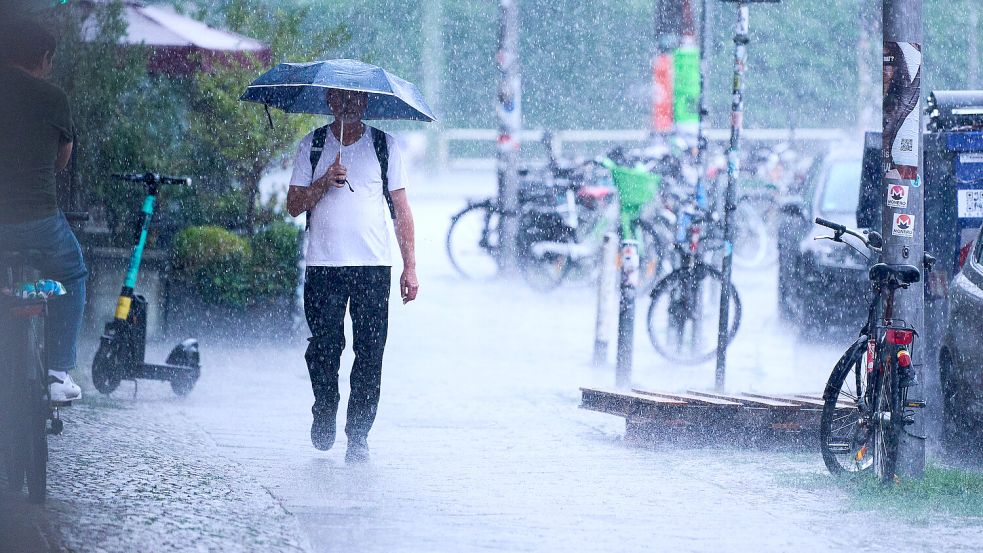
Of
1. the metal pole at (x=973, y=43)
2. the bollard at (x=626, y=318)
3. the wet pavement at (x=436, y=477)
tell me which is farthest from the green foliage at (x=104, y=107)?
the metal pole at (x=973, y=43)

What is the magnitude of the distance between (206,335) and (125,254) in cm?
94

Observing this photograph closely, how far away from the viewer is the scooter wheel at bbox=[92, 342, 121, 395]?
981cm

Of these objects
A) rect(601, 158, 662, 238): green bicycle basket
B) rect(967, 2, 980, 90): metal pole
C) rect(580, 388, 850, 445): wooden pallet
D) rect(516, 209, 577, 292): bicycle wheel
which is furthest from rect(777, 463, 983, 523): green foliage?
rect(967, 2, 980, 90): metal pole

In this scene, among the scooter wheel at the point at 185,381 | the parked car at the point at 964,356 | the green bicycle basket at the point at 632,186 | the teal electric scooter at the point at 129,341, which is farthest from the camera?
the green bicycle basket at the point at 632,186

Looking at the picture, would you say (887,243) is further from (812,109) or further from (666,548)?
(812,109)

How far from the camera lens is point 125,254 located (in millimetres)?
12258

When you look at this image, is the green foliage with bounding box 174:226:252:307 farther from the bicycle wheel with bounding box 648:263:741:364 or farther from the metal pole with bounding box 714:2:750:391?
the metal pole with bounding box 714:2:750:391

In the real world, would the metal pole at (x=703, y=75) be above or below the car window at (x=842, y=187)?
above

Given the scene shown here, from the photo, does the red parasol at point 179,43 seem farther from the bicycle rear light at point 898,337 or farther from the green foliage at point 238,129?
the bicycle rear light at point 898,337

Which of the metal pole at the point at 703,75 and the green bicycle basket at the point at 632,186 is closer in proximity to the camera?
the green bicycle basket at the point at 632,186

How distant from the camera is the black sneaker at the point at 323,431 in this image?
26.8 ft

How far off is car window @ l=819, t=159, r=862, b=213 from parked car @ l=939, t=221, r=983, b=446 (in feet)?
18.4

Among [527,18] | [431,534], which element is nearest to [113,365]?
[431,534]

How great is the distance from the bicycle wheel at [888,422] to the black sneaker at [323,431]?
267cm
